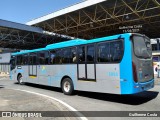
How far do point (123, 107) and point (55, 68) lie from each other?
5716 mm

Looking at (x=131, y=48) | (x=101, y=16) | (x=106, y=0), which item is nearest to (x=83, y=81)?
(x=131, y=48)

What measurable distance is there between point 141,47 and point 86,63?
109 inches

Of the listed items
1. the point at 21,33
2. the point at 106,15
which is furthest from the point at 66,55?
the point at 21,33

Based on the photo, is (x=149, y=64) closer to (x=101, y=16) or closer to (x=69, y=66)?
(x=69, y=66)

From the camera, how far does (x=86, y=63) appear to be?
10.4 meters

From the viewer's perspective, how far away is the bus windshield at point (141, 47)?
8984 millimetres

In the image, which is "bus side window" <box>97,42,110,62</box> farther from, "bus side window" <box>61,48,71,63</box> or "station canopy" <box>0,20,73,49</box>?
"station canopy" <box>0,20,73,49</box>

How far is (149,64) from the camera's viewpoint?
9.78 metres

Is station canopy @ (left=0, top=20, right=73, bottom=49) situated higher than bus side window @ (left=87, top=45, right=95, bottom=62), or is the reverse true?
station canopy @ (left=0, top=20, right=73, bottom=49)

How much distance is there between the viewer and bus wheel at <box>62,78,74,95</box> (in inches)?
452

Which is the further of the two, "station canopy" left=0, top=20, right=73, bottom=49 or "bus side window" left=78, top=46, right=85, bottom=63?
"station canopy" left=0, top=20, right=73, bottom=49

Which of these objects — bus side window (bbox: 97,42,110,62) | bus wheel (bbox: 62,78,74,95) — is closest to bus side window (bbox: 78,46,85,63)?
bus side window (bbox: 97,42,110,62)

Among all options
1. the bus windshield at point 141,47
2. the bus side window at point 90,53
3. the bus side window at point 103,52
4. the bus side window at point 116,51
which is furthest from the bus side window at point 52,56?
the bus windshield at point 141,47

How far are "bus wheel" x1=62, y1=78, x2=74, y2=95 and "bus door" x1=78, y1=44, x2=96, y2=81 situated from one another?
892 mm
